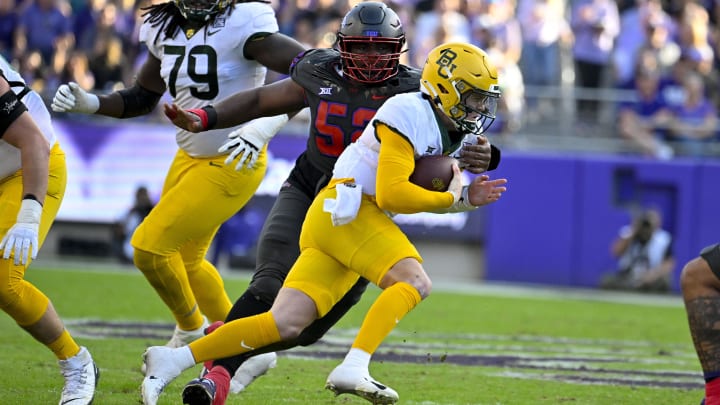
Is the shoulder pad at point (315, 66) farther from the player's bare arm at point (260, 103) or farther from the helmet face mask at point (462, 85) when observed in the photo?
the helmet face mask at point (462, 85)

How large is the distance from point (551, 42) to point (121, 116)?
7.80 meters

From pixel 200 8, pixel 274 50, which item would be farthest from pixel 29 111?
pixel 274 50

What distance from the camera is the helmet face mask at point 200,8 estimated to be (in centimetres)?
546

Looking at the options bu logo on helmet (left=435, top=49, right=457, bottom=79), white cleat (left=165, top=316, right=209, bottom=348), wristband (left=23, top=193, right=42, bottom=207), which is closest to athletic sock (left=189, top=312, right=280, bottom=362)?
wristband (left=23, top=193, right=42, bottom=207)

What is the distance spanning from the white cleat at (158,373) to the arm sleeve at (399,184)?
0.96 meters

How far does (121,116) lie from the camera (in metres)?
5.80

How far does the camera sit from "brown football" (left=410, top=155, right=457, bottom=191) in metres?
4.24

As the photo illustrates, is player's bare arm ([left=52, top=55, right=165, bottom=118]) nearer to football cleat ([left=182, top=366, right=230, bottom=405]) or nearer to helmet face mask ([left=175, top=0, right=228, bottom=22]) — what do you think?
helmet face mask ([left=175, top=0, right=228, bottom=22])

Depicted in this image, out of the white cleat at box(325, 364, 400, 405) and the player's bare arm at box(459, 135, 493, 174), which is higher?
the player's bare arm at box(459, 135, 493, 174)

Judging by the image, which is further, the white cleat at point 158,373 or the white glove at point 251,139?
the white glove at point 251,139

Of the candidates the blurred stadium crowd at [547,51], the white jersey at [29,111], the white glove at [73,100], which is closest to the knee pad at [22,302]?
the white jersey at [29,111]

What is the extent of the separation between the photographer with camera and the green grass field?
33.6 inches

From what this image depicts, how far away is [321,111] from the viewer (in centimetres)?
472

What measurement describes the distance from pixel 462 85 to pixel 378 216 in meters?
0.58
